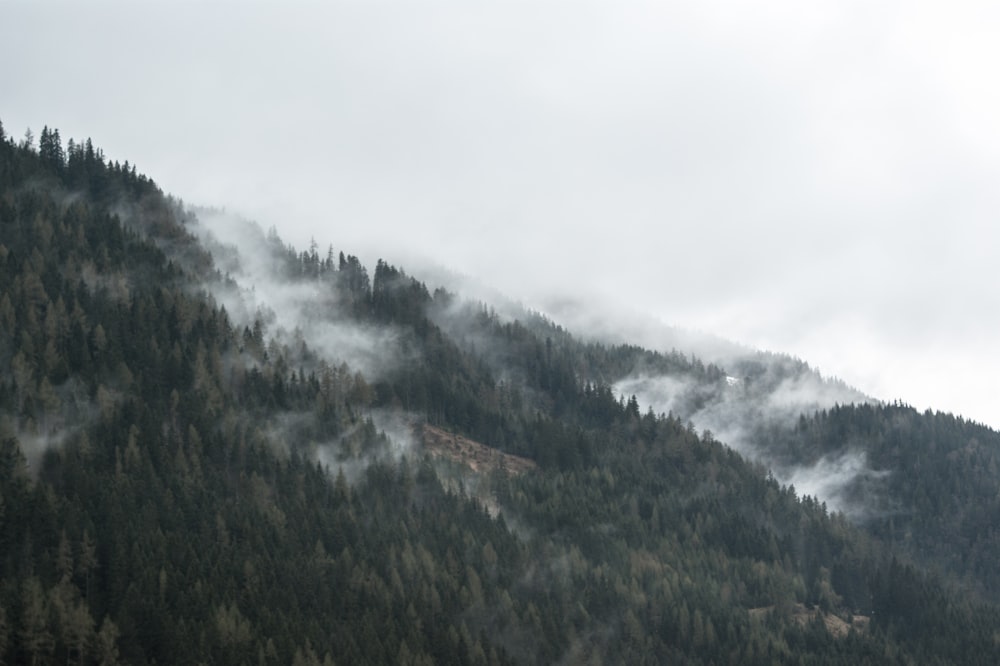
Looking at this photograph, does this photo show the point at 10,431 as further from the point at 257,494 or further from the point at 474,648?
the point at 474,648

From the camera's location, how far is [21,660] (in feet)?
420

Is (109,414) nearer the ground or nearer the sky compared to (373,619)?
nearer the sky

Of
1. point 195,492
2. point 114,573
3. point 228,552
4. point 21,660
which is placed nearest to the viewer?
point 21,660

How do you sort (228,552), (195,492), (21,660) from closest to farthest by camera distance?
(21,660) → (228,552) → (195,492)

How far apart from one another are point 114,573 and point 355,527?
52.8 meters

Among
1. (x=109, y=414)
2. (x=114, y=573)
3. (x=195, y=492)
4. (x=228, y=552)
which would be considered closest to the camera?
(x=114, y=573)

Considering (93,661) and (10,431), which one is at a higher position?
(10,431)

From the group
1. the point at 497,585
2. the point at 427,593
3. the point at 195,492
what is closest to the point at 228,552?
the point at 195,492

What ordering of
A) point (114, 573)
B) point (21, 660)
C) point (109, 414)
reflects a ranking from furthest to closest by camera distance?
1. point (109, 414)
2. point (114, 573)
3. point (21, 660)

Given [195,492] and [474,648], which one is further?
[195,492]

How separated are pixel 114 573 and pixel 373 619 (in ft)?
118

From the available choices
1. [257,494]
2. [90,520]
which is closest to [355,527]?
[257,494]

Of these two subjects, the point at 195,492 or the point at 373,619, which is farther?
the point at 195,492

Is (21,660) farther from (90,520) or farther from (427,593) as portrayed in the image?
(427,593)
